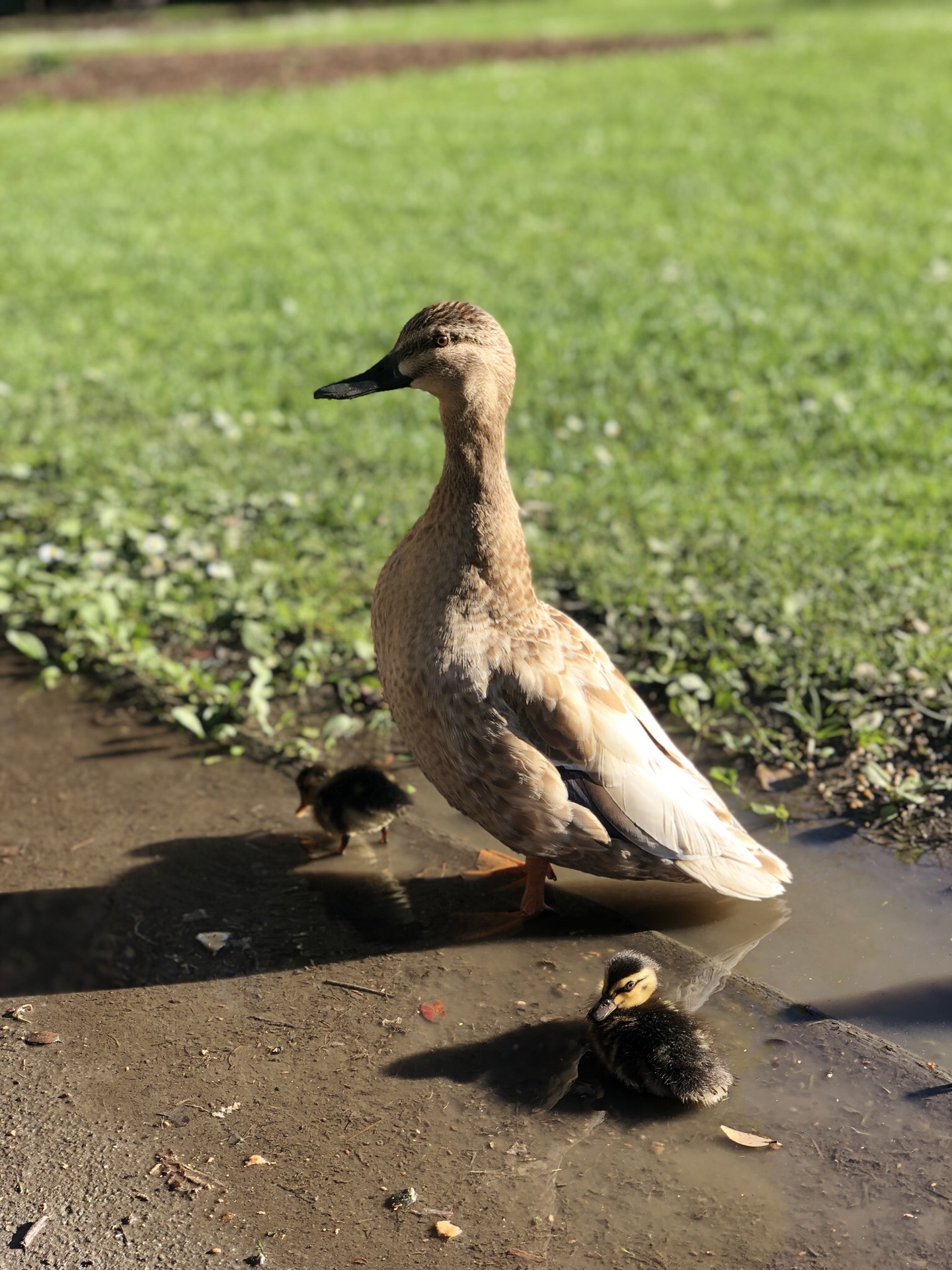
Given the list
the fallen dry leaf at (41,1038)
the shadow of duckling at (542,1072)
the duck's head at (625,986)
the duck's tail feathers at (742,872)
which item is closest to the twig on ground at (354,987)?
the shadow of duckling at (542,1072)

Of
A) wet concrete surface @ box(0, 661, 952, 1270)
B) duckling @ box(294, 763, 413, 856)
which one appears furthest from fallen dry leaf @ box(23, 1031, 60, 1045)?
duckling @ box(294, 763, 413, 856)

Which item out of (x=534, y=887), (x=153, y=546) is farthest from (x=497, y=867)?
(x=153, y=546)

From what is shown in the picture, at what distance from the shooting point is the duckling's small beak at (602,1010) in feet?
10.6

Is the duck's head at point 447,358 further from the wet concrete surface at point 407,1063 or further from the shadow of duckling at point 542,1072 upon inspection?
the shadow of duckling at point 542,1072

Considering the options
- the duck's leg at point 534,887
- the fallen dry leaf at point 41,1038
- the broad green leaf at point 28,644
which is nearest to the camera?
the fallen dry leaf at point 41,1038

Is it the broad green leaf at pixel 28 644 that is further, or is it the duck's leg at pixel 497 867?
the broad green leaf at pixel 28 644

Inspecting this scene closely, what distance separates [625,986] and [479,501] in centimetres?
138

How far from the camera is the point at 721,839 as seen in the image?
371 cm

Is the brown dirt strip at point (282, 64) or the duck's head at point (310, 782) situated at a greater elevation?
the brown dirt strip at point (282, 64)

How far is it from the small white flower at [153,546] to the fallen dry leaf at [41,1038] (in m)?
2.73

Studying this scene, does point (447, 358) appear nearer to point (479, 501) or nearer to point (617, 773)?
point (479, 501)

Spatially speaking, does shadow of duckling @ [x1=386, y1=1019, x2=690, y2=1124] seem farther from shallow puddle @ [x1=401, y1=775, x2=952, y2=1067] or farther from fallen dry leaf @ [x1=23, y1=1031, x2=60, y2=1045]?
fallen dry leaf @ [x1=23, y1=1031, x2=60, y2=1045]

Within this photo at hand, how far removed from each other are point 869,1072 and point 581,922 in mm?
960

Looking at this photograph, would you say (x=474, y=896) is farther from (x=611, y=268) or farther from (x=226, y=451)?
(x=611, y=268)
